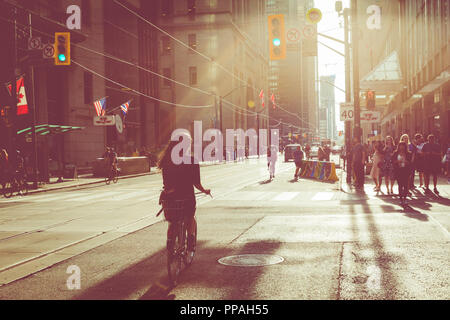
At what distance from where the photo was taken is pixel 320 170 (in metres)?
27.2

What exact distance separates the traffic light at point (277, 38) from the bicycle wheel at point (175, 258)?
36.9 ft

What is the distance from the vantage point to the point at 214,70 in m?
78.5

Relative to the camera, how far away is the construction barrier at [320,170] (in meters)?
25.8

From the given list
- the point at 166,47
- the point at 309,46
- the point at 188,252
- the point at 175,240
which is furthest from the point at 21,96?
the point at 166,47

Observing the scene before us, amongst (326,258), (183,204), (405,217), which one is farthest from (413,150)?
(183,204)

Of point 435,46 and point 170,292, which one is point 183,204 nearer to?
point 170,292

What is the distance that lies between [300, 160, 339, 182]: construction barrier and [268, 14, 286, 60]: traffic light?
10.2 metres

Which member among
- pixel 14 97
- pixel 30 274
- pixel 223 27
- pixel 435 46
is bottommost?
pixel 30 274

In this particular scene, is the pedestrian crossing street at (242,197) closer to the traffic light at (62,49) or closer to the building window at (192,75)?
the traffic light at (62,49)

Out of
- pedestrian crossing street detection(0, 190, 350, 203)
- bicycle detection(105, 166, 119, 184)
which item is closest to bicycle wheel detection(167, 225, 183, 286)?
pedestrian crossing street detection(0, 190, 350, 203)

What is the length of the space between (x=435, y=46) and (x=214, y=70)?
5231 centimetres

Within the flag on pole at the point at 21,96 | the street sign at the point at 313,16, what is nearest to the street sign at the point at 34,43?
the flag on pole at the point at 21,96

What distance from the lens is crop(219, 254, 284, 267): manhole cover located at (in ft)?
23.7

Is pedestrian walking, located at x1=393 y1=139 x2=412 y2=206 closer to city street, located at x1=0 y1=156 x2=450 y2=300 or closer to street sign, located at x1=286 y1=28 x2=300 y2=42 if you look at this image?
city street, located at x1=0 y1=156 x2=450 y2=300
